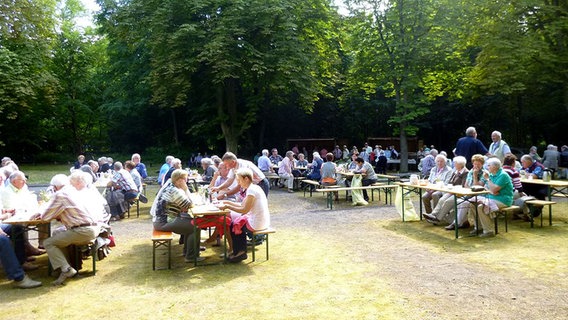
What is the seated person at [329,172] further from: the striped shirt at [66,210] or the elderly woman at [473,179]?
the striped shirt at [66,210]

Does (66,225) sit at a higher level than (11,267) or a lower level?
higher

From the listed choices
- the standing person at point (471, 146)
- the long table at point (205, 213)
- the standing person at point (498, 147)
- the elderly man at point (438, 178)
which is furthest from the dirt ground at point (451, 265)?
the standing person at point (471, 146)

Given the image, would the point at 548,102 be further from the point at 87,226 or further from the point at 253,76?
the point at 87,226

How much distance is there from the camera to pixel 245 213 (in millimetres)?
6398

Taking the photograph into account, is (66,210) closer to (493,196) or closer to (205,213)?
(205,213)

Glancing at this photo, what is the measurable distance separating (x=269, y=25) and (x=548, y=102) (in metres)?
17.9

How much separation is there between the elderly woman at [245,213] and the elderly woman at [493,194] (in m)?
4.02

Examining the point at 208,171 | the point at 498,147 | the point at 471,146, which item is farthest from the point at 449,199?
the point at 208,171

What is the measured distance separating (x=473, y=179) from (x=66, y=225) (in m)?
6.77

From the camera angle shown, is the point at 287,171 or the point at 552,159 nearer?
the point at 287,171

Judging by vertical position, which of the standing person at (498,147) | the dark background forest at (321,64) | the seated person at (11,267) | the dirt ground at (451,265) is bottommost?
the dirt ground at (451,265)

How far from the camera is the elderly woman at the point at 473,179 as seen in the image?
815cm

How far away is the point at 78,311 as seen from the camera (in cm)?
477

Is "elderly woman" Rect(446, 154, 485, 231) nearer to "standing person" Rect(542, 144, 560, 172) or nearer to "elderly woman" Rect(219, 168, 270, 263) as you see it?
"elderly woman" Rect(219, 168, 270, 263)
